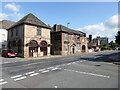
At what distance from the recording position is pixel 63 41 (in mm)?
27969

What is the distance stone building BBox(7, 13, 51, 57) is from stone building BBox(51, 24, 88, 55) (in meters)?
4.98

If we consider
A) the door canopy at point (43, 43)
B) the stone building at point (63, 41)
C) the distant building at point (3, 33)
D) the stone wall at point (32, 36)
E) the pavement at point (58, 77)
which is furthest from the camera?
the distant building at point (3, 33)

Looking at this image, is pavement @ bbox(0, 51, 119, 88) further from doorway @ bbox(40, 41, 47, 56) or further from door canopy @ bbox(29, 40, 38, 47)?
doorway @ bbox(40, 41, 47, 56)

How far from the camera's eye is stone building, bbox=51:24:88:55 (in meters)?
27.8

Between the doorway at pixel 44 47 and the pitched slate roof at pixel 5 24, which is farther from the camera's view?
the pitched slate roof at pixel 5 24

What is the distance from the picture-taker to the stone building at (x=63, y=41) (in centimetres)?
2781

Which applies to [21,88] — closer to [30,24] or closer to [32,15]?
[30,24]

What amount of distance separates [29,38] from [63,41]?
37.1ft

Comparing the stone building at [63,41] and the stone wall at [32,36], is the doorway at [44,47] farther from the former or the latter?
the stone building at [63,41]

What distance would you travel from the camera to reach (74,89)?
4.39 m

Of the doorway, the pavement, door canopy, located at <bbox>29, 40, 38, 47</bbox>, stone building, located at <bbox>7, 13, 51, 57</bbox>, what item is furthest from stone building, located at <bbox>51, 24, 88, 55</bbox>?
the pavement

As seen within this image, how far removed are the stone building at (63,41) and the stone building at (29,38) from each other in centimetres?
498

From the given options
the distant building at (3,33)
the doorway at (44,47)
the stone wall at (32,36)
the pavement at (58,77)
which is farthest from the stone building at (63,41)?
the pavement at (58,77)

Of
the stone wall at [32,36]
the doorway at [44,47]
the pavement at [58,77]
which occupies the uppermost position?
the stone wall at [32,36]
